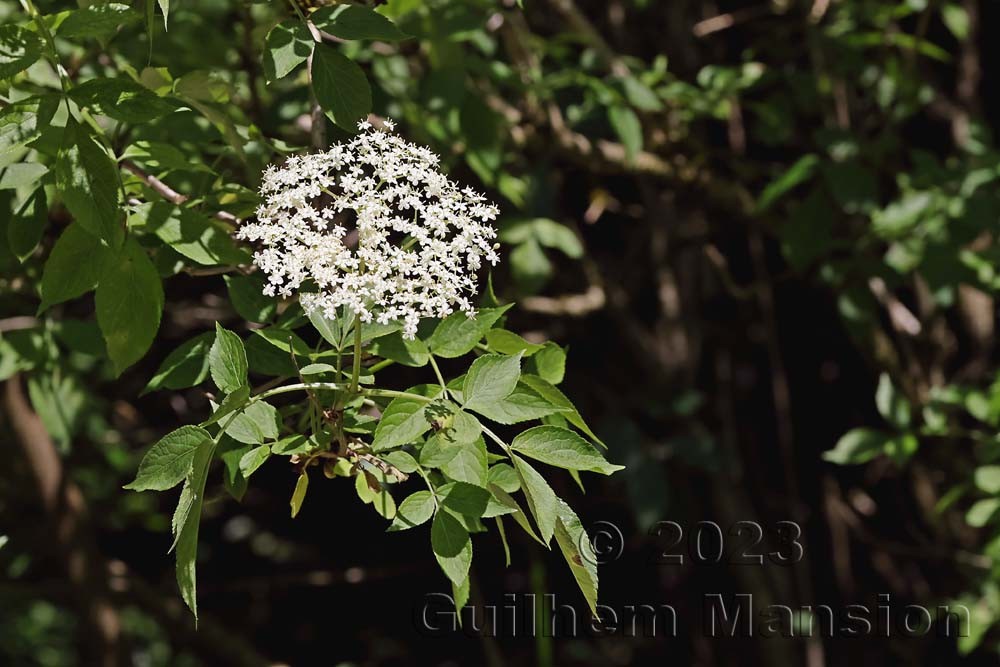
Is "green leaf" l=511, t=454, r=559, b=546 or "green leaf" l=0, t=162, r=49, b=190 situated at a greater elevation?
"green leaf" l=0, t=162, r=49, b=190

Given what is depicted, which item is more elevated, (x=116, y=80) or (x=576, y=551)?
(x=116, y=80)

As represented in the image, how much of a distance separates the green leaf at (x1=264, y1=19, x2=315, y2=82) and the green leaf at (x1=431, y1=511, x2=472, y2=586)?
17.4 inches

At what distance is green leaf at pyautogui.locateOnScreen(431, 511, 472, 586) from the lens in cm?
94

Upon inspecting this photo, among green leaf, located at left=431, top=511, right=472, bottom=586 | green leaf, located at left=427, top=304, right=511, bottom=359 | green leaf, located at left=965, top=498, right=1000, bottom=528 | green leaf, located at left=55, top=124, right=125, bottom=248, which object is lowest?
green leaf, located at left=965, top=498, right=1000, bottom=528

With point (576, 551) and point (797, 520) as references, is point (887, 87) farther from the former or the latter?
point (576, 551)

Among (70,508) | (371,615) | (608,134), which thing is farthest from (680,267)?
(70,508)

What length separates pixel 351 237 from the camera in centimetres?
148

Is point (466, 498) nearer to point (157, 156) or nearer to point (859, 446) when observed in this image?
point (157, 156)

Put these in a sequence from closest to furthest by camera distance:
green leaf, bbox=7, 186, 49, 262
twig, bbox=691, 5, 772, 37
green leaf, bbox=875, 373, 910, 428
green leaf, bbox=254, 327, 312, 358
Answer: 1. green leaf, bbox=254, 327, 312, 358
2. green leaf, bbox=7, 186, 49, 262
3. green leaf, bbox=875, 373, 910, 428
4. twig, bbox=691, 5, 772, 37

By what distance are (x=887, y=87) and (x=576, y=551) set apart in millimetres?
1583

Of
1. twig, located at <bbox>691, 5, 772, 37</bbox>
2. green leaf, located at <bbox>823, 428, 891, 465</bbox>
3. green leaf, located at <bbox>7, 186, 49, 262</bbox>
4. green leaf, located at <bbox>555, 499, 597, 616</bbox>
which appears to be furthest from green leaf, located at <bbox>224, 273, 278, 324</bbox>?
twig, located at <bbox>691, 5, 772, 37</bbox>

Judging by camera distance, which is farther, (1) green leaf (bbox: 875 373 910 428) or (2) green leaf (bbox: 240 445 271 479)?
(1) green leaf (bbox: 875 373 910 428)

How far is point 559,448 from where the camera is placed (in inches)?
37.6

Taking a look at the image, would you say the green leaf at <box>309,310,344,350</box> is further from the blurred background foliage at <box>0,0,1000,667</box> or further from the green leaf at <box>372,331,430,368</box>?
the blurred background foliage at <box>0,0,1000,667</box>
